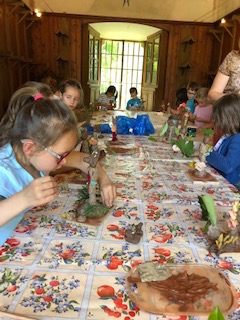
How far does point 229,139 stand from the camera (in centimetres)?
178

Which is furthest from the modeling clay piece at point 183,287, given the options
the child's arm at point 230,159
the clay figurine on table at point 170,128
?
the clay figurine on table at point 170,128

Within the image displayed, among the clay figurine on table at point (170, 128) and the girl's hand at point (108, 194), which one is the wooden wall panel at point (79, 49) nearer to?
the clay figurine on table at point (170, 128)

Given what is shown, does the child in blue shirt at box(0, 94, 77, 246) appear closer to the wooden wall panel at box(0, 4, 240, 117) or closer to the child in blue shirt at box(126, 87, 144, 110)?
the child in blue shirt at box(126, 87, 144, 110)

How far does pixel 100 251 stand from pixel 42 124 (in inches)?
17.1

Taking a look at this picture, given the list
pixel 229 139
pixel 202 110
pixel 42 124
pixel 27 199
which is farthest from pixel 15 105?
pixel 202 110

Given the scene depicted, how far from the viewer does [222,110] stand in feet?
5.67

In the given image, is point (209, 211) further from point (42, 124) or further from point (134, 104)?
point (134, 104)

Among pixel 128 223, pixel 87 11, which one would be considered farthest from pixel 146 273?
pixel 87 11

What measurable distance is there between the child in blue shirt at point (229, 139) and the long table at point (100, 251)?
→ 11.4 inches

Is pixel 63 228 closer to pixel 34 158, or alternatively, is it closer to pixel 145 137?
pixel 34 158

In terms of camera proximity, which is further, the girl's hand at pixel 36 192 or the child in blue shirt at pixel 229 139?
the child in blue shirt at pixel 229 139

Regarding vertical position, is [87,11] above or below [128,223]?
above

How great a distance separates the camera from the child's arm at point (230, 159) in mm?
1677

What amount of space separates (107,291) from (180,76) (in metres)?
6.08
